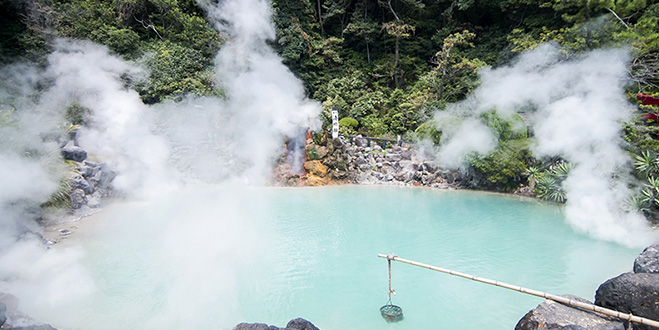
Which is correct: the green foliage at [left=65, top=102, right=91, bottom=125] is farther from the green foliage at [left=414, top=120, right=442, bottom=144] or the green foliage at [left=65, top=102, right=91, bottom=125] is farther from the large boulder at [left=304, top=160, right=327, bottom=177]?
the green foliage at [left=414, top=120, right=442, bottom=144]

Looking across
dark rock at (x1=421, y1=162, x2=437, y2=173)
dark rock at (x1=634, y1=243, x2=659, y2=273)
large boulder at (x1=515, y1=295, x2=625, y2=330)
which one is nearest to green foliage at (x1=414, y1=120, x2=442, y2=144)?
dark rock at (x1=421, y1=162, x2=437, y2=173)

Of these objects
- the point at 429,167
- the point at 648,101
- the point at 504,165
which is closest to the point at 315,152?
the point at 429,167

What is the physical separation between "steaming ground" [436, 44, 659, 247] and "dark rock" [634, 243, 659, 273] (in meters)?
2.44

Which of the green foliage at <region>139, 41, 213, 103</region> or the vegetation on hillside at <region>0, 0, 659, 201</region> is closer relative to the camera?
the vegetation on hillside at <region>0, 0, 659, 201</region>

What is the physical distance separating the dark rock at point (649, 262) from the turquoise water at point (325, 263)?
82 cm

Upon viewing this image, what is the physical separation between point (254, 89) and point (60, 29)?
23.5ft

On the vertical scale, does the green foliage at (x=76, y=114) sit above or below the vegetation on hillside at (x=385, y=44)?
below

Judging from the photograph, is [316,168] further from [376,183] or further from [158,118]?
[158,118]

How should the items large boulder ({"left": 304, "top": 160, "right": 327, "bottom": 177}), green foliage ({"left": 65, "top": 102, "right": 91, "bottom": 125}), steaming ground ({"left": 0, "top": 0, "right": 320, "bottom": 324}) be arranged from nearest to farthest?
steaming ground ({"left": 0, "top": 0, "right": 320, "bottom": 324}) → green foliage ({"left": 65, "top": 102, "right": 91, "bottom": 125}) → large boulder ({"left": 304, "top": 160, "right": 327, "bottom": 177})

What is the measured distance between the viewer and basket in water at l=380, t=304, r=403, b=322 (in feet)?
13.1

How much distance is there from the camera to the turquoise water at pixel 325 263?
4.17 meters

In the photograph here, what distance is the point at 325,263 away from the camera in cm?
544

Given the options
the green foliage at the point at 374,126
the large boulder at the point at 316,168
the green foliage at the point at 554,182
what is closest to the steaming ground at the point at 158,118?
the large boulder at the point at 316,168

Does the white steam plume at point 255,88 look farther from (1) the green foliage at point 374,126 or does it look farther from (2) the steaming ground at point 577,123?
(2) the steaming ground at point 577,123
